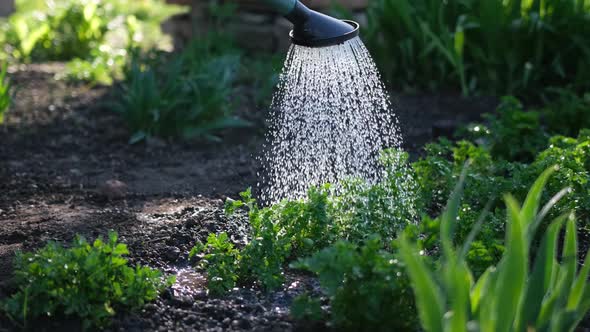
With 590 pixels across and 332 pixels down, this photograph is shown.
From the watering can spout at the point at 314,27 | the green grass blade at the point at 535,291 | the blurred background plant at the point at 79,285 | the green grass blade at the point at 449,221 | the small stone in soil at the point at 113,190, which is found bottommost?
the small stone in soil at the point at 113,190

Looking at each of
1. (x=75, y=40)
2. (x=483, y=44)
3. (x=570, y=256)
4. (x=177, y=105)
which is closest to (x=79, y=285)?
(x=570, y=256)

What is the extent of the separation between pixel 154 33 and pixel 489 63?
3199 mm

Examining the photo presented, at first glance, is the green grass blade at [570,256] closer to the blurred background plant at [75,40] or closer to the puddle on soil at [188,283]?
the puddle on soil at [188,283]

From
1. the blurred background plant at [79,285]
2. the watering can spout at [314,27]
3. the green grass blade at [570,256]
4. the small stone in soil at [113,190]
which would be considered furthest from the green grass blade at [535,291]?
the small stone in soil at [113,190]

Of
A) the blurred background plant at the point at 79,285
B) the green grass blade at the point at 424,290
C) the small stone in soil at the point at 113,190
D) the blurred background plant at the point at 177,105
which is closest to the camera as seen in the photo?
the green grass blade at the point at 424,290

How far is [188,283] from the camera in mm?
2738

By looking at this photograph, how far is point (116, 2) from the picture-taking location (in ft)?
25.8

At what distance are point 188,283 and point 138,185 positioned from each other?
46.6 inches

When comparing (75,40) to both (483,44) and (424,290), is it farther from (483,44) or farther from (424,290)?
(424,290)

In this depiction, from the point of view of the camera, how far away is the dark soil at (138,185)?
2.56 metres

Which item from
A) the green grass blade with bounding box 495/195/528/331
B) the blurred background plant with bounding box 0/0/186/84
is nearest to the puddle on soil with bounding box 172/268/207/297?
the green grass blade with bounding box 495/195/528/331

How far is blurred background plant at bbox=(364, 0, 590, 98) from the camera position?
15.2 feet

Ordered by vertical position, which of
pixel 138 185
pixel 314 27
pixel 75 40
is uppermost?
pixel 314 27

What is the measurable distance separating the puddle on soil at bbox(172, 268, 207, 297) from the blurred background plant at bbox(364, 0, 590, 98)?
8.15 ft
